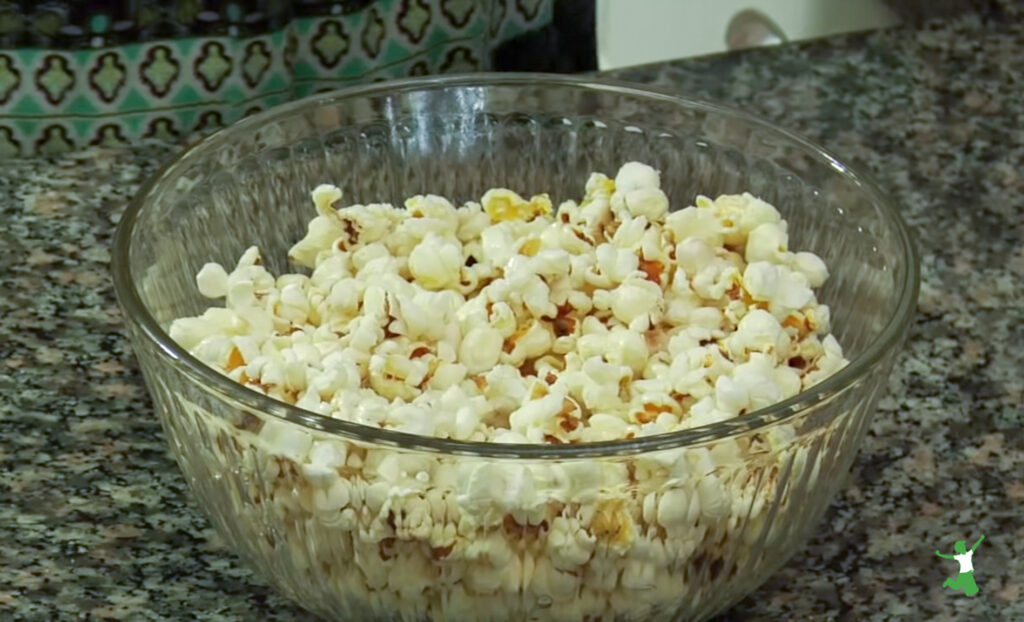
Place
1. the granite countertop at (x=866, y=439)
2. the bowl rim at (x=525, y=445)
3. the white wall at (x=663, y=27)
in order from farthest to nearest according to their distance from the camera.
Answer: the white wall at (x=663, y=27) < the granite countertop at (x=866, y=439) < the bowl rim at (x=525, y=445)

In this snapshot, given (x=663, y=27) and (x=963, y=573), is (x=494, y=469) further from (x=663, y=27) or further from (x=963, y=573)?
(x=663, y=27)

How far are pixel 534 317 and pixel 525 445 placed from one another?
7.2 inches

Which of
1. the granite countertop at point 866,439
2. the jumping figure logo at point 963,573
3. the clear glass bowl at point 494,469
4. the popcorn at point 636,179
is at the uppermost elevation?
the popcorn at point 636,179

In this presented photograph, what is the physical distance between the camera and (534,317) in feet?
2.43

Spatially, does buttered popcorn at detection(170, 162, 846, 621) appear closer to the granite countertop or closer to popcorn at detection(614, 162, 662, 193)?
popcorn at detection(614, 162, 662, 193)

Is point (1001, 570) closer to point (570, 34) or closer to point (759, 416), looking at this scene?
point (759, 416)

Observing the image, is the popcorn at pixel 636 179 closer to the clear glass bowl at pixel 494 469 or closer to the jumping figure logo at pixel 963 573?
the clear glass bowl at pixel 494 469

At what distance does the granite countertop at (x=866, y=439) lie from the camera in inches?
29.5

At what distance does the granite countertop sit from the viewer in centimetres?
75

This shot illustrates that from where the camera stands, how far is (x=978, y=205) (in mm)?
1119

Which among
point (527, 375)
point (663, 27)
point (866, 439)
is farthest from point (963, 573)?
point (663, 27)

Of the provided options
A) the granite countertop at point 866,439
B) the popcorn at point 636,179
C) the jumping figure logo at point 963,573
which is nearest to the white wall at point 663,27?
the granite countertop at point 866,439

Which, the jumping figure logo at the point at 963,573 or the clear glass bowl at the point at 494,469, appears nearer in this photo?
the clear glass bowl at the point at 494,469

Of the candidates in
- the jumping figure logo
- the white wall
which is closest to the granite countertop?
the jumping figure logo
